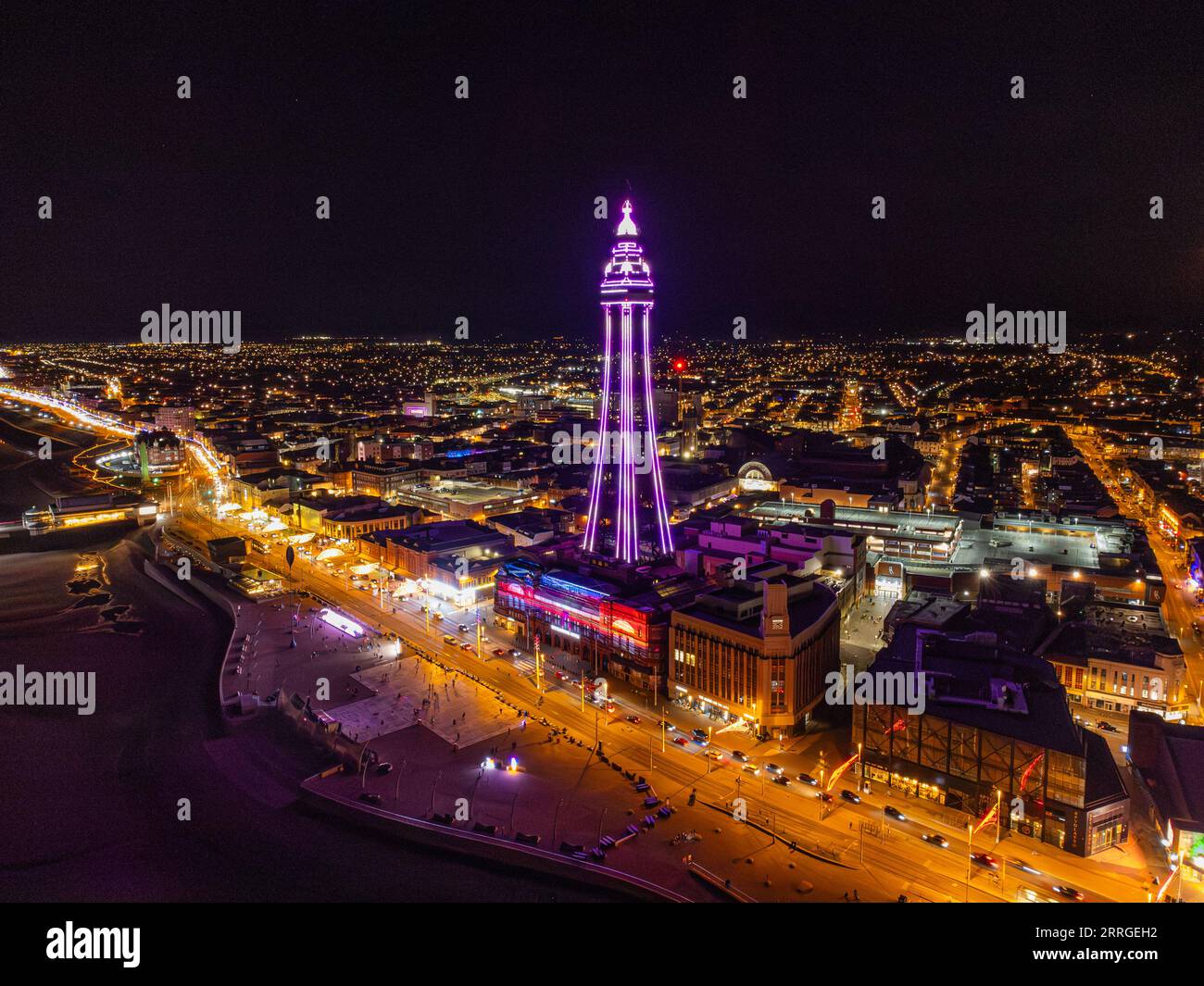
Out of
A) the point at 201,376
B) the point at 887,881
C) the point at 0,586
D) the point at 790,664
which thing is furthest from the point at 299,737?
the point at 201,376

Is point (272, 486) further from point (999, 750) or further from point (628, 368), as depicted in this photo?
point (999, 750)

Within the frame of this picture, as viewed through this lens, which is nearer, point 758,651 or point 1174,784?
point 1174,784

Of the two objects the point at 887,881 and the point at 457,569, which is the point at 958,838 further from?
the point at 457,569

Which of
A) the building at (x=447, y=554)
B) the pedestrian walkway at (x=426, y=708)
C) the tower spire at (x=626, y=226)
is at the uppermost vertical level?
the tower spire at (x=626, y=226)

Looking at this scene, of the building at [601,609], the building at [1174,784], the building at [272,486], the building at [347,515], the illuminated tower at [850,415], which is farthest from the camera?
the illuminated tower at [850,415]

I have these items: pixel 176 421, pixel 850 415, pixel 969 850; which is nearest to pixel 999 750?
pixel 969 850

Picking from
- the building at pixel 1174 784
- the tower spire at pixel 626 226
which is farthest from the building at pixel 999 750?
the tower spire at pixel 626 226

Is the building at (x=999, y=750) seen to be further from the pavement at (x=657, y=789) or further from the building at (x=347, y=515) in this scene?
the building at (x=347, y=515)

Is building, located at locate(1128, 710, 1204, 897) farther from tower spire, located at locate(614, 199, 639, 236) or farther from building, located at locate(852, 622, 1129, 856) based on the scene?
tower spire, located at locate(614, 199, 639, 236)
